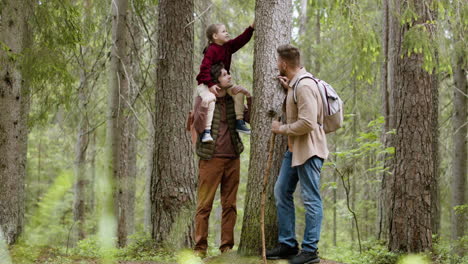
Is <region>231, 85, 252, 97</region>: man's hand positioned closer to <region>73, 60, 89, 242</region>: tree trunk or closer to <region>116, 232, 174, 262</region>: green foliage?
<region>73, 60, 89, 242</region>: tree trunk

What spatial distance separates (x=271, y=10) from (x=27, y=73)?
3.83m

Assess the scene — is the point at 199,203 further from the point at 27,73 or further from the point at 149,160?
the point at 149,160

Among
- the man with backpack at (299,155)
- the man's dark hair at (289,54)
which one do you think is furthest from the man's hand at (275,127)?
the man's dark hair at (289,54)

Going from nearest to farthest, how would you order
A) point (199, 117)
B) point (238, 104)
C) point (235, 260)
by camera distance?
1. point (235, 260)
2. point (199, 117)
3. point (238, 104)

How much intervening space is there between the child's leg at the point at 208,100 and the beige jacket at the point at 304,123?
43.8 inches

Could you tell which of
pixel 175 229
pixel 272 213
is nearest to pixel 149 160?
pixel 175 229

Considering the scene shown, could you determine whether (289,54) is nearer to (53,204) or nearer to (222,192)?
(222,192)

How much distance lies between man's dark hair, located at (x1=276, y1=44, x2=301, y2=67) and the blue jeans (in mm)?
867

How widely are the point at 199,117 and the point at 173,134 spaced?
5.37 feet

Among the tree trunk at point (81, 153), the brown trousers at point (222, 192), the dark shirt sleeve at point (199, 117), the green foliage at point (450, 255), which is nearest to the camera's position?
the dark shirt sleeve at point (199, 117)

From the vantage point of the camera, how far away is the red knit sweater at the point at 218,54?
532 centimetres

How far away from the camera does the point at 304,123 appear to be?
164 inches

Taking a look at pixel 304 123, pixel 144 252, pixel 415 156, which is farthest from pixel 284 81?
pixel 144 252

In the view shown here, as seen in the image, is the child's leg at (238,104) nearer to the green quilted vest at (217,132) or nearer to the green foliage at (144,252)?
the green quilted vest at (217,132)
